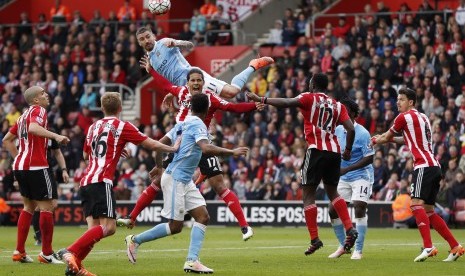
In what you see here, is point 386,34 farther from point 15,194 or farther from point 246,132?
point 15,194

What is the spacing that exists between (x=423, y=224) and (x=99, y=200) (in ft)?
16.0

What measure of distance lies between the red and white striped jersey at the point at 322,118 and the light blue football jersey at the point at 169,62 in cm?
218

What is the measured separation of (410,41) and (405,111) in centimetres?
1565

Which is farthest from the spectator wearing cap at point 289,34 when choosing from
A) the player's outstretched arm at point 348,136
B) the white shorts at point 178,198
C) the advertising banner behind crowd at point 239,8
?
the white shorts at point 178,198

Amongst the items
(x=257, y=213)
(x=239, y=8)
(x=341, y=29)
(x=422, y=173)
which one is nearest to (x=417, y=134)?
(x=422, y=173)

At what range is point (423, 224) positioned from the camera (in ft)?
54.3

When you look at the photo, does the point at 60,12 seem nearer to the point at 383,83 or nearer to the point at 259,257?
the point at 383,83

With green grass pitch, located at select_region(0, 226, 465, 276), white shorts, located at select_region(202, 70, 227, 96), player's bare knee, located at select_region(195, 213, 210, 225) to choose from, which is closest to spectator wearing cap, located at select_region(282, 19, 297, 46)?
green grass pitch, located at select_region(0, 226, 465, 276)

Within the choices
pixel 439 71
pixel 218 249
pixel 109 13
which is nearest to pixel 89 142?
pixel 218 249

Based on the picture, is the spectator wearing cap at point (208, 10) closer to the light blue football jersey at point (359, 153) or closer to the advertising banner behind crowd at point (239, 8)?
the advertising banner behind crowd at point (239, 8)

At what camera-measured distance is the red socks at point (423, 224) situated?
16.5 m

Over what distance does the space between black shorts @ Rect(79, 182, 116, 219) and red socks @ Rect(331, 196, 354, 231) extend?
13.2 ft

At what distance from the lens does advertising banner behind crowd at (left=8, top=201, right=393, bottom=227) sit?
28.8 m

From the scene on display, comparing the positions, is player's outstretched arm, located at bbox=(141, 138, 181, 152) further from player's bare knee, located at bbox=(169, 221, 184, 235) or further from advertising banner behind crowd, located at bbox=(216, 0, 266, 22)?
advertising banner behind crowd, located at bbox=(216, 0, 266, 22)
